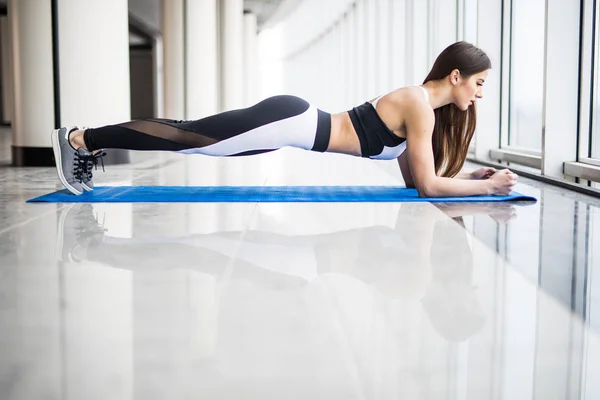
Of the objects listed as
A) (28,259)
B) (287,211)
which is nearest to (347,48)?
(287,211)

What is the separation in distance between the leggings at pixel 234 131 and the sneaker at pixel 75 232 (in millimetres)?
410

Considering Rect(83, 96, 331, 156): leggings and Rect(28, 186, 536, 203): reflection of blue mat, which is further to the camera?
Rect(28, 186, 536, 203): reflection of blue mat

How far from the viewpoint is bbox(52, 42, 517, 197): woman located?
332 centimetres

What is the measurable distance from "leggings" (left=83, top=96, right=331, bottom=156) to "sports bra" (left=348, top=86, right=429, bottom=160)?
15 centimetres

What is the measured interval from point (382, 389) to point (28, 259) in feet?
4.32

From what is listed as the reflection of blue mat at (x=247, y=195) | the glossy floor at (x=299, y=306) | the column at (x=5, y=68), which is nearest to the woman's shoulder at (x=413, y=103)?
the reflection of blue mat at (x=247, y=195)

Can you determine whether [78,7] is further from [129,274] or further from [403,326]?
[403,326]

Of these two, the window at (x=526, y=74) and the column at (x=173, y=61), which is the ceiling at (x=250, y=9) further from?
the window at (x=526, y=74)

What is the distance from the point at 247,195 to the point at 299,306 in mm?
2210

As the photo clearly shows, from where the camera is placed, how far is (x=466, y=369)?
3.79 ft

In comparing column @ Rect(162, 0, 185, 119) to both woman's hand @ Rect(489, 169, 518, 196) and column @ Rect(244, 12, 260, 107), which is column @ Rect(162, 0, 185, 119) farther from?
woman's hand @ Rect(489, 169, 518, 196)

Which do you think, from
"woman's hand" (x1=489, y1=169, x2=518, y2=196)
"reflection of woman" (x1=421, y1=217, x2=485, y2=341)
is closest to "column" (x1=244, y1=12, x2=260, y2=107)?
"woman's hand" (x1=489, y1=169, x2=518, y2=196)

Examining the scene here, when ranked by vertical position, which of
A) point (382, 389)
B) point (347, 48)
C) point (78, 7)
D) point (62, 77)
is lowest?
point (382, 389)

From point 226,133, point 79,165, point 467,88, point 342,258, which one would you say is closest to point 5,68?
point 79,165
